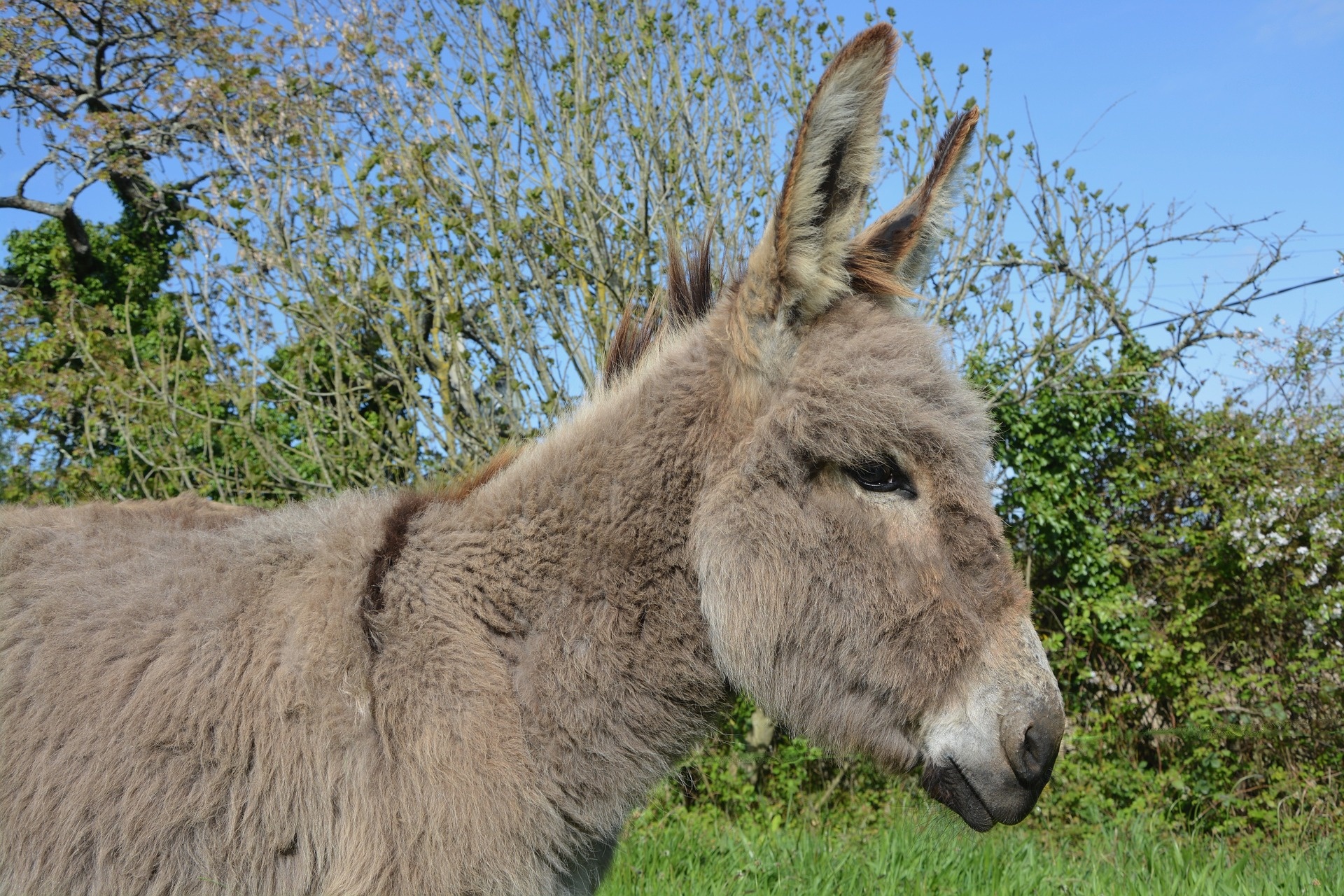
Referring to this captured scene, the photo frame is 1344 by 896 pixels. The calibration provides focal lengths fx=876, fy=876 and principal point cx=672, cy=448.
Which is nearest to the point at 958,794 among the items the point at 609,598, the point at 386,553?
the point at 609,598

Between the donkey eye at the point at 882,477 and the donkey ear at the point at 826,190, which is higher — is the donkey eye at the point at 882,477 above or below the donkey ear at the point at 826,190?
below

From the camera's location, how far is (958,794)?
5.83 ft

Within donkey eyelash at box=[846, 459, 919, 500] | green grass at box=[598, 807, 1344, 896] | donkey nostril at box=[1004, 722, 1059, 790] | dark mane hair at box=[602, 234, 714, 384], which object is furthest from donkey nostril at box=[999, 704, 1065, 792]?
green grass at box=[598, 807, 1344, 896]

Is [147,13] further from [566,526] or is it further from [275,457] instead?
[566,526]

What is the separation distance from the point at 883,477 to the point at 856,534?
0.15 metres

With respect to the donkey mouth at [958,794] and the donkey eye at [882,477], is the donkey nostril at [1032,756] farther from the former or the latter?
the donkey eye at [882,477]

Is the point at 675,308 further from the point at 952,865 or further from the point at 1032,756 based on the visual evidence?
the point at 952,865

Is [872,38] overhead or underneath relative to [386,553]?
overhead

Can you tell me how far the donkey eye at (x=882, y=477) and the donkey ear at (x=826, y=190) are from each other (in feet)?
1.23

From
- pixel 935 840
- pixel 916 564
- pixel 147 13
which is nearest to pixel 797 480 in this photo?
pixel 916 564

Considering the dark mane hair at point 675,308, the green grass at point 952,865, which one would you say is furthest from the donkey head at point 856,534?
the green grass at point 952,865

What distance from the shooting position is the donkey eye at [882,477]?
187cm

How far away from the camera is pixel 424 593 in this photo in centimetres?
179

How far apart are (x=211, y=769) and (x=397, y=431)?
4.38 m
